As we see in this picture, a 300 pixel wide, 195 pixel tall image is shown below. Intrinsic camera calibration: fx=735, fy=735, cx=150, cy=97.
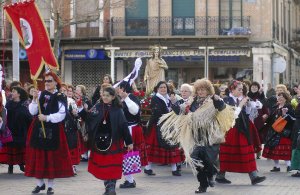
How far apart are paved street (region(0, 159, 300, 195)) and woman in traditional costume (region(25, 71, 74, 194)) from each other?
0.59m

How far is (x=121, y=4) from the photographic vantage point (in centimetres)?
3447

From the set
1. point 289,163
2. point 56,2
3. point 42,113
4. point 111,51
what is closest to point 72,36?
point 111,51

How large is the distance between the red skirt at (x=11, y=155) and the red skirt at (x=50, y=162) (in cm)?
288

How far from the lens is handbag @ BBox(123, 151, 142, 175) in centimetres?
1254

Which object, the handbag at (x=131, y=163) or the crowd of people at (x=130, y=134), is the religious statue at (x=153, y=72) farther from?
the handbag at (x=131, y=163)

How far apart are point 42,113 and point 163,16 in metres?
26.5

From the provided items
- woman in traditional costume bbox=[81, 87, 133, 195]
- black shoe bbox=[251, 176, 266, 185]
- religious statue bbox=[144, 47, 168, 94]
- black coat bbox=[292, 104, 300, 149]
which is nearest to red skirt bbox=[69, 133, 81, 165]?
woman in traditional costume bbox=[81, 87, 133, 195]

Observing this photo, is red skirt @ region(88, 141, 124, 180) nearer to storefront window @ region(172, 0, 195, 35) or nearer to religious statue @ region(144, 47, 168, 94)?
religious statue @ region(144, 47, 168, 94)

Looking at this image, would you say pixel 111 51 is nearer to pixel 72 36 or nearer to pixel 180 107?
pixel 72 36

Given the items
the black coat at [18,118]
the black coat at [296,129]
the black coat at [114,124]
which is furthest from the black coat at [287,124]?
the black coat at [18,118]

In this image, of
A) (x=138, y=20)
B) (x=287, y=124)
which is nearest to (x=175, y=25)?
(x=138, y=20)

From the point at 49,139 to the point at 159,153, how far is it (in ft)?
11.7

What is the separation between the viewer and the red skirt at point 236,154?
41.7 feet

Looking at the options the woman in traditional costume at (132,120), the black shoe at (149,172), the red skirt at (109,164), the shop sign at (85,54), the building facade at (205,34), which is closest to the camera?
the red skirt at (109,164)
